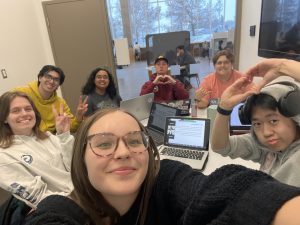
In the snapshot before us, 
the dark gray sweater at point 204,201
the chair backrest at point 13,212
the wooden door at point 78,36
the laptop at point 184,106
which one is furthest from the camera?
the wooden door at point 78,36

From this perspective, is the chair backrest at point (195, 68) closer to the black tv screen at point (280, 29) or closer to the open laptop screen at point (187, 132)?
the black tv screen at point (280, 29)

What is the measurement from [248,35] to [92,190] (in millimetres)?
3187

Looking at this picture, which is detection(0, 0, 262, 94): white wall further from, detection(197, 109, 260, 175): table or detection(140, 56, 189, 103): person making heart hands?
detection(197, 109, 260, 175): table

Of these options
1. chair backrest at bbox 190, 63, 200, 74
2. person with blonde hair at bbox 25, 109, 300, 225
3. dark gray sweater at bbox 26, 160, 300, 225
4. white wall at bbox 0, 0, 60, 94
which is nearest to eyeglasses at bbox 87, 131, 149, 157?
person with blonde hair at bbox 25, 109, 300, 225

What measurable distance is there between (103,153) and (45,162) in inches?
37.9

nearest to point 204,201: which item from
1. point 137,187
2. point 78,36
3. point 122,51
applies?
point 137,187

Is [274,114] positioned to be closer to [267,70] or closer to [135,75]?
[267,70]

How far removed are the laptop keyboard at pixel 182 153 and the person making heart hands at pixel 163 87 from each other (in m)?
1.14

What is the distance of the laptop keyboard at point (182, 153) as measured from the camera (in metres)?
1.55

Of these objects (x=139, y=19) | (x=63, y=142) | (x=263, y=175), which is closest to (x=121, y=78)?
(x=139, y=19)

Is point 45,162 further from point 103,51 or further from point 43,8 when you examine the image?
point 43,8

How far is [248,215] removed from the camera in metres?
0.50

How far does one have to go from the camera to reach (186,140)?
1.65m

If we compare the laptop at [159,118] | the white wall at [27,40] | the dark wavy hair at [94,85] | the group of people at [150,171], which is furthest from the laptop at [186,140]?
the white wall at [27,40]
